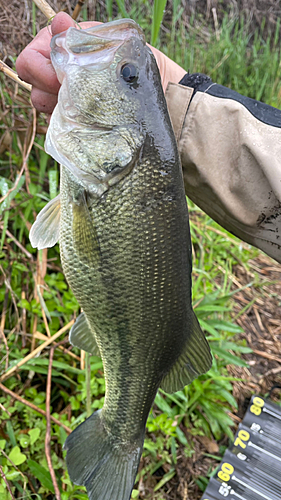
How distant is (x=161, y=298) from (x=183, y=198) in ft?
1.16

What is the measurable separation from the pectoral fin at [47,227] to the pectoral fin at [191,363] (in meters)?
0.62

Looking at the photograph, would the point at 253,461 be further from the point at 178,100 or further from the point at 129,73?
the point at 129,73

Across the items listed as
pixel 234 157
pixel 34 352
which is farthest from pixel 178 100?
pixel 34 352

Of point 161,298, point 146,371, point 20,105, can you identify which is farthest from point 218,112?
point 20,105

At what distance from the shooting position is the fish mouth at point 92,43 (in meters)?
1.19

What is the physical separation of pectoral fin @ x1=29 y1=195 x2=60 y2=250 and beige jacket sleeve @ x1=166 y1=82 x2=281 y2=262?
71 centimetres

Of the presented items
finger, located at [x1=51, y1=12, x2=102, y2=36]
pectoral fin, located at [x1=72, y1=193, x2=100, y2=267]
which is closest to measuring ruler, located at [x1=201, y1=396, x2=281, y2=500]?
pectoral fin, located at [x1=72, y1=193, x2=100, y2=267]

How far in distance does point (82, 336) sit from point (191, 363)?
46cm

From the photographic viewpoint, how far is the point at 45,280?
246 centimetres

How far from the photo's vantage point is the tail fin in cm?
141

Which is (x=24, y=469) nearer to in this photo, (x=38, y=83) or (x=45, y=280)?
(x=45, y=280)

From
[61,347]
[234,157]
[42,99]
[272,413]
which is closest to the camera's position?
[42,99]

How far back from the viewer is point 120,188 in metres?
1.22

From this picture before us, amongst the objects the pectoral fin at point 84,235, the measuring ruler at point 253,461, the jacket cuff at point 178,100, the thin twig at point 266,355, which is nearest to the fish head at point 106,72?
the pectoral fin at point 84,235
